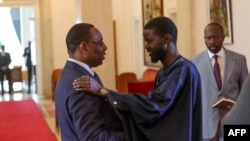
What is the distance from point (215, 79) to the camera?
4176mm

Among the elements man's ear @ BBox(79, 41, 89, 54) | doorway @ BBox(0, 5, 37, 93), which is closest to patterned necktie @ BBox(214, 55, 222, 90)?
man's ear @ BBox(79, 41, 89, 54)

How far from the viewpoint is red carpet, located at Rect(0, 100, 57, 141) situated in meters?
8.90

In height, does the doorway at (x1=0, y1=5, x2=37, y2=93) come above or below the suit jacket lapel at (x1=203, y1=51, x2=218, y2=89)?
above

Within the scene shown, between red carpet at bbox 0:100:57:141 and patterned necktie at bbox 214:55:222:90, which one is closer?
patterned necktie at bbox 214:55:222:90

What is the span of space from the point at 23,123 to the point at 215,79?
735cm

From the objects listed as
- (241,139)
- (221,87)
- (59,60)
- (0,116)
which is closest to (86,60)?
(241,139)

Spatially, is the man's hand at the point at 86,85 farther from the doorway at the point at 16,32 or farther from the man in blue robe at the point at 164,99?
the doorway at the point at 16,32

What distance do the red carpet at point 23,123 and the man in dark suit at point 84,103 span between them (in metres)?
6.05

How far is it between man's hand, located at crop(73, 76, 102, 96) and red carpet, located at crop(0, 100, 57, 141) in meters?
6.17

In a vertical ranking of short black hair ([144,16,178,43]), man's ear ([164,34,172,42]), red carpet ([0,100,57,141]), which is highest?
short black hair ([144,16,178,43])

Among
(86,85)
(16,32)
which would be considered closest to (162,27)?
(86,85)

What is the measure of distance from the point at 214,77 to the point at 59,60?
39.9 feet

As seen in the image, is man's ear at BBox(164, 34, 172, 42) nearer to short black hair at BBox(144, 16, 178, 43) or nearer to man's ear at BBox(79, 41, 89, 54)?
short black hair at BBox(144, 16, 178, 43)

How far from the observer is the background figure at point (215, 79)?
409 centimetres
